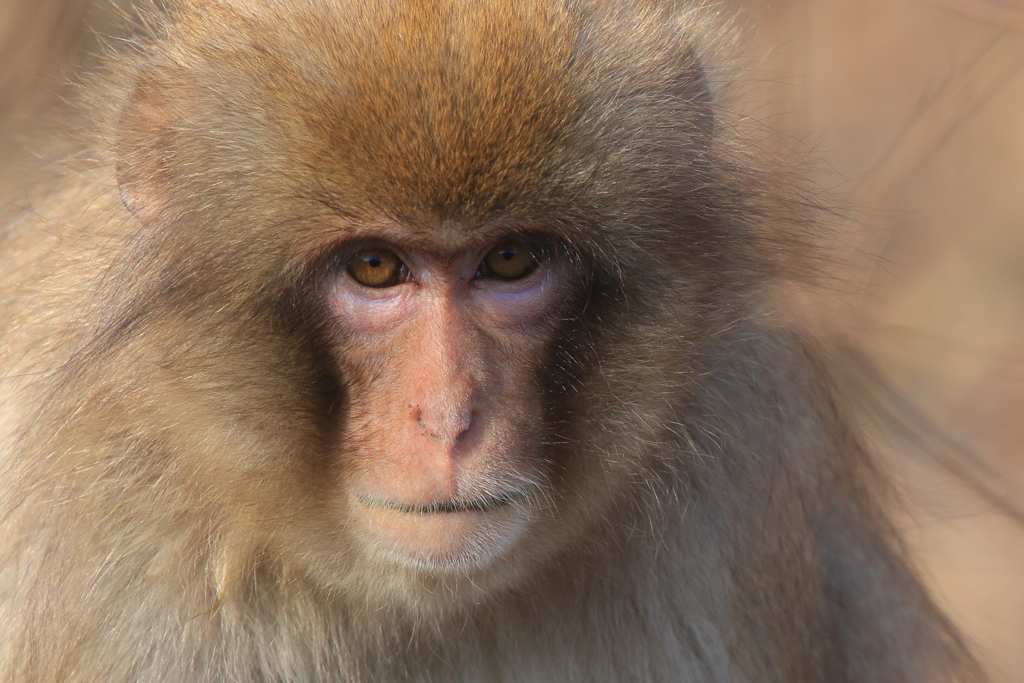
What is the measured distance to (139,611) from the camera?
2.60 metres

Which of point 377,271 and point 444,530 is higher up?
point 377,271

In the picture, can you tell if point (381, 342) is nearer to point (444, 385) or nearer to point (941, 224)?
point (444, 385)

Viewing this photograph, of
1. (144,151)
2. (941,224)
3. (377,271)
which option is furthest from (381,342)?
(941,224)

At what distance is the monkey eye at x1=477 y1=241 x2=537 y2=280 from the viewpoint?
2432 mm

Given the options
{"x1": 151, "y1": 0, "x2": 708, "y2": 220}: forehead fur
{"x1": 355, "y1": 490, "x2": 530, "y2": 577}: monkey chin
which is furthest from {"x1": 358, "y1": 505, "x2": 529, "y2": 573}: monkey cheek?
{"x1": 151, "y1": 0, "x2": 708, "y2": 220}: forehead fur

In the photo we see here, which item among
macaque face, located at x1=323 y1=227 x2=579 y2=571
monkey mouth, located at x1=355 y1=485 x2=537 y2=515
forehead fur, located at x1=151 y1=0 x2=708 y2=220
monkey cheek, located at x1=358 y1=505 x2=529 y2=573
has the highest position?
forehead fur, located at x1=151 y1=0 x2=708 y2=220

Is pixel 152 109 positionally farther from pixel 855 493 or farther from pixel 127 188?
pixel 855 493

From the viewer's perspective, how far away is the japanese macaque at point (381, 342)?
2273mm

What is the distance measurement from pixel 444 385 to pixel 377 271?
0.34 m

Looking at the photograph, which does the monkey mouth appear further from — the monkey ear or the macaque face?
the monkey ear

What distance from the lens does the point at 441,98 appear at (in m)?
2.25

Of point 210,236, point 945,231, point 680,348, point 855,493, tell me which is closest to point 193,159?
point 210,236

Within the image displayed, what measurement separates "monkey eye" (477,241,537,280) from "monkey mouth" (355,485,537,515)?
0.43 meters

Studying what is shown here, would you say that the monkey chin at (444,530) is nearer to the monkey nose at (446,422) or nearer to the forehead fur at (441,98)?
the monkey nose at (446,422)
